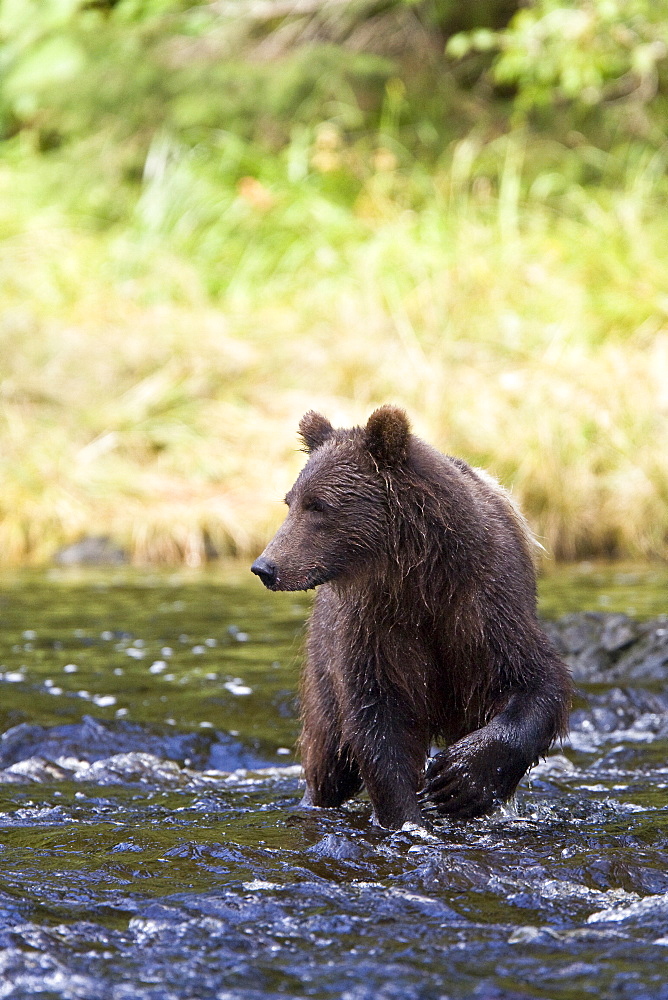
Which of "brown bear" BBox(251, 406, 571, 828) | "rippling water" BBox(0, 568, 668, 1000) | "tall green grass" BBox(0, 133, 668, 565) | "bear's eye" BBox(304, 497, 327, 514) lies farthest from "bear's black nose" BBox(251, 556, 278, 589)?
"tall green grass" BBox(0, 133, 668, 565)

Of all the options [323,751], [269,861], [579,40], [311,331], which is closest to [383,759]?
[323,751]

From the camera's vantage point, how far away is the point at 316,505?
15.2ft

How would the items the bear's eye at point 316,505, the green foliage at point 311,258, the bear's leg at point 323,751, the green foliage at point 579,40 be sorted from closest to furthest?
the bear's eye at point 316,505, the bear's leg at point 323,751, the green foliage at point 311,258, the green foliage at point 579,40

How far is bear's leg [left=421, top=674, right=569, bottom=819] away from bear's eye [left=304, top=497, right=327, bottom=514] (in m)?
0.95

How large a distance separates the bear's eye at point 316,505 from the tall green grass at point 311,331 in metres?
7.72

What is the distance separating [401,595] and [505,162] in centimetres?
1419

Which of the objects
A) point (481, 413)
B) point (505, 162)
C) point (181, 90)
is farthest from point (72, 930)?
point (181, 90)

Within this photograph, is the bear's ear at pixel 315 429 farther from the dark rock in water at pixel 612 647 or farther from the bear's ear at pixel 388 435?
the dark rock in water at pixel 612 647

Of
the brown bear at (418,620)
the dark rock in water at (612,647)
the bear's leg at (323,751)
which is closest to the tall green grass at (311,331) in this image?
the dark rock in water at (612,647)

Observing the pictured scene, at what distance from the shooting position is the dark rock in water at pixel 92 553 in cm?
1260

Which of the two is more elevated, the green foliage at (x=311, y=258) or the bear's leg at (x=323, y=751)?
the green foliage at (x=311, y=258)

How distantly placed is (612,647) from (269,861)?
11.8 ft

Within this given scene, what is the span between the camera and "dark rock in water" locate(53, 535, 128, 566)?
1260cm

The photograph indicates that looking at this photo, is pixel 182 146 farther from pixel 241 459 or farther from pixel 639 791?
pixel 639 791
